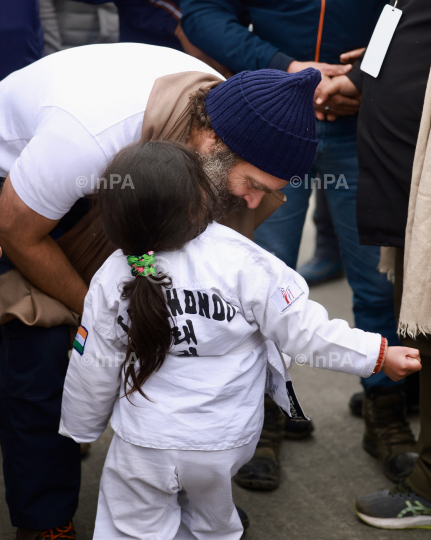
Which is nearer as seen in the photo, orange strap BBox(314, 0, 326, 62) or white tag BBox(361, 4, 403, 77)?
white tag BBox(361, 4, 403, 77)

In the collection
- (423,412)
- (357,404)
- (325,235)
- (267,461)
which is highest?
(423,412)

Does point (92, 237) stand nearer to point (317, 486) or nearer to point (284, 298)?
point (284, 298)

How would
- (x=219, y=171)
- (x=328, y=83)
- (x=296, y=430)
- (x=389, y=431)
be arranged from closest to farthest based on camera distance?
(x=219, y=171), (x=328, y=83), (x=389, y=431), (x=296, y=430)

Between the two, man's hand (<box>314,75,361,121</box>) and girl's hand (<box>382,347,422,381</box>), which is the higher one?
man's hand (<box>314,75,361,121</box>)

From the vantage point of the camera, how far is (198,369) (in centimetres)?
153

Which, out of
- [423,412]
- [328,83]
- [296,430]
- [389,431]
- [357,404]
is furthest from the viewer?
[357,404]

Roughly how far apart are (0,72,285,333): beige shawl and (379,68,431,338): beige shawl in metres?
0.41

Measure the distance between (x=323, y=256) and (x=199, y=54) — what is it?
1679 mm

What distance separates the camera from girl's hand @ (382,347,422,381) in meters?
1.51

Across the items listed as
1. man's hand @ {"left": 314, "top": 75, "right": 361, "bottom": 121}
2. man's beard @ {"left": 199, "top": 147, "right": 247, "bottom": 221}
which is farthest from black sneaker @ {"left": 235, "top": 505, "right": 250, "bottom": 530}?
man's hand @ {"left": 314, "top": 75, "right": 361, "bottom": 121}

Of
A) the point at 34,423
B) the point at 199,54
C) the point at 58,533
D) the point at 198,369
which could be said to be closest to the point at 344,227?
the point at 199,54

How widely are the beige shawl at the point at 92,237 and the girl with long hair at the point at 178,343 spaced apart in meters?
0.16

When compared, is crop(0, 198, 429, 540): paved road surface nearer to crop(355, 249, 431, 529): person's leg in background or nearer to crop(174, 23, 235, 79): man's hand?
crop(355, 249, 431, 529): person's leg in background

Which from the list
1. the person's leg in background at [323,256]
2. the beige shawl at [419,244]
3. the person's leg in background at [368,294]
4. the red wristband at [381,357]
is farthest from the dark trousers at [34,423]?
the person's leg in background at [323,256]
